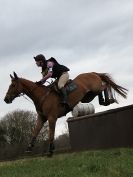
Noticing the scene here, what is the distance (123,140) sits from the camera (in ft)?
52.0

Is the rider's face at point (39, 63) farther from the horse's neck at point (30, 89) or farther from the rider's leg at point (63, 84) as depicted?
the rider's leg at point (63, 84)

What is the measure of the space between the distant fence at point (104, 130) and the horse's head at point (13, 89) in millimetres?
3740

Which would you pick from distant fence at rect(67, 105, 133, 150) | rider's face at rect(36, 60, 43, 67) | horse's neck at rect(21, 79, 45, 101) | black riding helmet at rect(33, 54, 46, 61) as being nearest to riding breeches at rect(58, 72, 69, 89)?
horse's neck at rect(21, 79, 45, 101)

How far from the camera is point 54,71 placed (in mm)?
14125

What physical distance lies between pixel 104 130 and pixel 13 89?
4815 mm

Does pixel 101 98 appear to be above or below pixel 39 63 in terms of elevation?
below

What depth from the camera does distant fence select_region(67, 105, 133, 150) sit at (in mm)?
15688

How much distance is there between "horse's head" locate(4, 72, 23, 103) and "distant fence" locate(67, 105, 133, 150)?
3.74 m

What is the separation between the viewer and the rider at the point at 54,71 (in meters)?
13.7

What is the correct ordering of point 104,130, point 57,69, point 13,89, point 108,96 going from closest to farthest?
point 13,89, point 57,69, point 108,96, point 104,130

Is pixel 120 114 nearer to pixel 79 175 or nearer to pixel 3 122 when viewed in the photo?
pixel 79 175

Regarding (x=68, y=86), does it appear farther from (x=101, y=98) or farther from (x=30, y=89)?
(x=101, y=98)

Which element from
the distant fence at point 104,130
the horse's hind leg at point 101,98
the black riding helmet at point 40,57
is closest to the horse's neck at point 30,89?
the black riding helmet at point 40,57

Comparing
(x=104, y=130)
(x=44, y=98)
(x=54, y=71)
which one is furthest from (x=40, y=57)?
(x=104, y=130)
